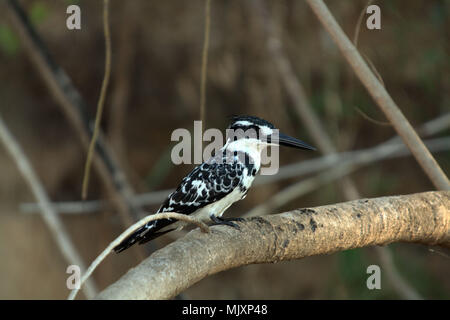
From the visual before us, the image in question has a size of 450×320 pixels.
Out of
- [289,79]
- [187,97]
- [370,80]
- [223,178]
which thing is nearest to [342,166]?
[289,79]

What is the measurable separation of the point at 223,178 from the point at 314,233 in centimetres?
47

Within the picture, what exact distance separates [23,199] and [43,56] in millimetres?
1338

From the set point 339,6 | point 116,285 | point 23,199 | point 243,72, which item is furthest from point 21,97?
point 116,285

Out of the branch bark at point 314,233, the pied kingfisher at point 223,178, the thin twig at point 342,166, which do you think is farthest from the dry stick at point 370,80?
the thin twig at point 342,166

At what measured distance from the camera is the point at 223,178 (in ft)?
6.11

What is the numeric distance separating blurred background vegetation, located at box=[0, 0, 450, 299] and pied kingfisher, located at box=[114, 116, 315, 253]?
1.38m

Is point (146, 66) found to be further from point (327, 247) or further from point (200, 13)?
point (327, 247)

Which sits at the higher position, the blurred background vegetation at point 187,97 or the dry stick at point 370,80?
the blurred background vegetation at point 187,97

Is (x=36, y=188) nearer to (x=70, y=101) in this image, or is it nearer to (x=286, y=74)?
(x=70, y=101)

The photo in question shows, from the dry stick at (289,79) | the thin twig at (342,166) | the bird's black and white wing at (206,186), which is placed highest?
the dry stick at (289,79)

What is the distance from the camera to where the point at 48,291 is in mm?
3742

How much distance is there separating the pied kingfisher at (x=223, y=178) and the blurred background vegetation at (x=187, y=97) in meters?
1.38

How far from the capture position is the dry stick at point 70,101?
2.57 m

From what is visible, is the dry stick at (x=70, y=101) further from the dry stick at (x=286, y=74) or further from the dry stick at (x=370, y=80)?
→ the dry stick at (x=370, y=80)
